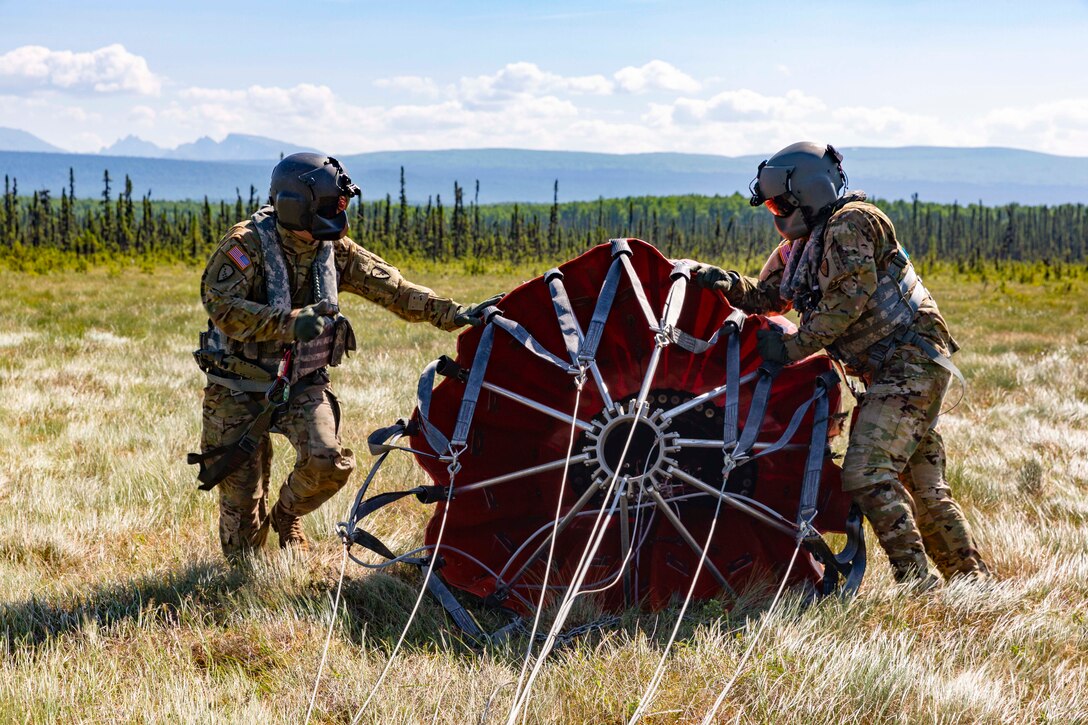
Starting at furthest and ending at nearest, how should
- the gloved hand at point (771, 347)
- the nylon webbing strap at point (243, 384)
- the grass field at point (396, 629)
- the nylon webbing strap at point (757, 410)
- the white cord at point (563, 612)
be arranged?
the nylon webbing strap at point (243, 384) < the gloved hand at point (771, 347) < the nylon webbing strap at point (757, 410) < the grass field at point (396, 629) < the white cord at point (563, 612)

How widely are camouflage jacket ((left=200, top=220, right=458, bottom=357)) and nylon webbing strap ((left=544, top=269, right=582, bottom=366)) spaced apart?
76cm

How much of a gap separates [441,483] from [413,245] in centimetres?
7394

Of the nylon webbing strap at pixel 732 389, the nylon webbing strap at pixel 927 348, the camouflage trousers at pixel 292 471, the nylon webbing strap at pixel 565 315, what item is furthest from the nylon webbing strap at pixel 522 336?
the nylon webbing strap at pixel 927 348

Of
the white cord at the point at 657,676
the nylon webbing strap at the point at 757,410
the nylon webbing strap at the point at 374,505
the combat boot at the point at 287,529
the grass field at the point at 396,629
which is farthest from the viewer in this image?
the combat boot at the point at 287,529

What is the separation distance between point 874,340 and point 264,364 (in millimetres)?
3644

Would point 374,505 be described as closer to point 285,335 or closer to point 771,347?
point 285,335

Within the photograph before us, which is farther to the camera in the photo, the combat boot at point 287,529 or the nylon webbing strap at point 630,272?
the combat boot at point 287,529

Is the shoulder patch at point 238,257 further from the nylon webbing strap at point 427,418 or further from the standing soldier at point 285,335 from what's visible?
the nylon webbing strap at point 427,418

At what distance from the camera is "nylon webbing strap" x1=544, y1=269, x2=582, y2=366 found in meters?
4.79

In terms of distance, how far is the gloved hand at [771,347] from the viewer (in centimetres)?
487

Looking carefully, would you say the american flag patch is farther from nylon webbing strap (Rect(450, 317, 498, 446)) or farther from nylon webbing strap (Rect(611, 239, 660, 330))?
nylon webbing strap (Rect(611, 239, 660, 330))

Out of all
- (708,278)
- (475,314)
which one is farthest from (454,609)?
(708,278)

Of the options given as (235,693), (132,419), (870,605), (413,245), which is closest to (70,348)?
(132,419)

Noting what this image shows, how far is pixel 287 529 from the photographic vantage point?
18.8ft
